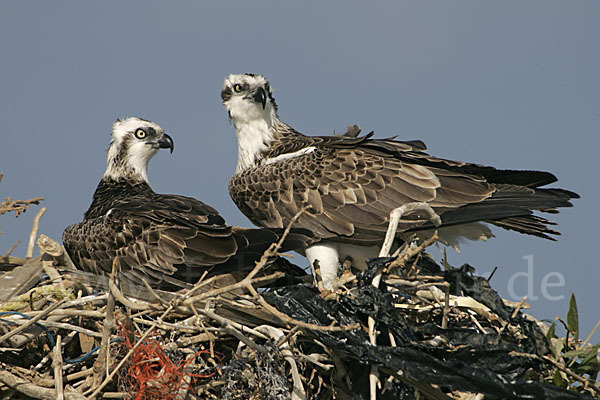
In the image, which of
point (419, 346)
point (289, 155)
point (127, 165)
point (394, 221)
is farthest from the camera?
point (127, 165)

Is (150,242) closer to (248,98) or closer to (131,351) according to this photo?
(131,351)

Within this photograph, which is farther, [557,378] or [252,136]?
[252,136]

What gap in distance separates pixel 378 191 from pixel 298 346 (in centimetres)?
185

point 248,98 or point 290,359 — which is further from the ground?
point 248,98

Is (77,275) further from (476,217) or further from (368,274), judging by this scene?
(476,217)

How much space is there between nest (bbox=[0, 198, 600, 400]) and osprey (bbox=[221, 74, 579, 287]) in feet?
3.77

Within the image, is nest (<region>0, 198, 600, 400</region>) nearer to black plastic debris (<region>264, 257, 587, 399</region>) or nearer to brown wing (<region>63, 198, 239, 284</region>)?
black plastic debris (<region>264, 257, 587, 399</region>)

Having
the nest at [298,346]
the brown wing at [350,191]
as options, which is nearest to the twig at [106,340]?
the nest at [298,346]

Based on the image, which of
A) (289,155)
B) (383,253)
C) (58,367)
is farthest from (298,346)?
(289,155)

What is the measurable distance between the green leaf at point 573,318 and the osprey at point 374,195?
1.10m

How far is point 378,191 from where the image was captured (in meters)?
6.21

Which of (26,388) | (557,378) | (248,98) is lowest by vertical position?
(26,388)

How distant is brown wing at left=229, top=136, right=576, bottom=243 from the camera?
19.4ft

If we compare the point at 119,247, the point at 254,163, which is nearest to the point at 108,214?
the point at 119,247
